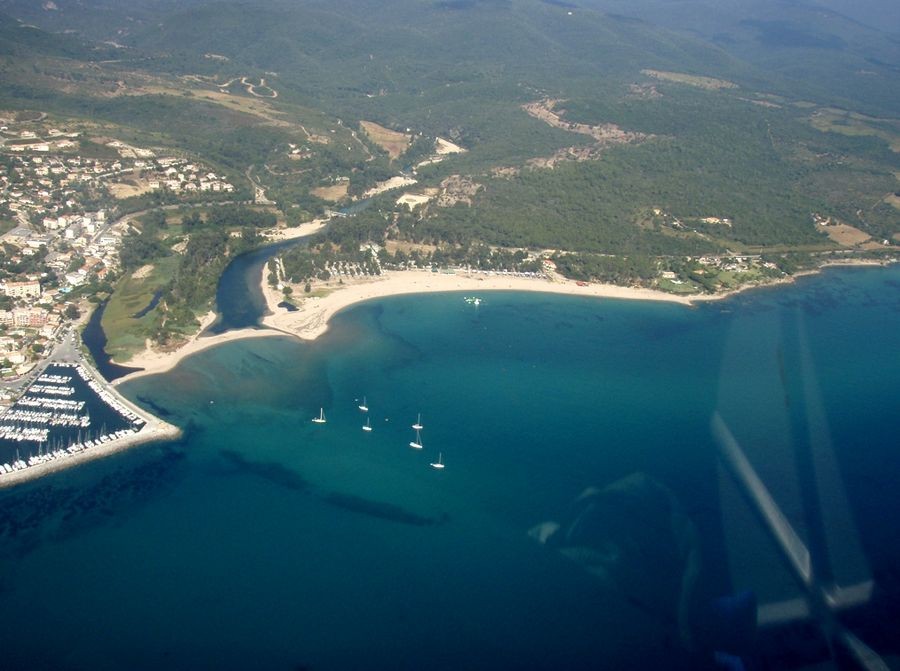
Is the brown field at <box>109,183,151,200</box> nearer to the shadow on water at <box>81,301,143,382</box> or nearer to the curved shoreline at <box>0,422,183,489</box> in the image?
the shadow on water at <box>81,301,143,382</box>

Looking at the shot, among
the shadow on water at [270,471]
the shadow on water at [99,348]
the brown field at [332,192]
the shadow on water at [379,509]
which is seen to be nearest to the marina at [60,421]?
the shadow on water at [99,348]

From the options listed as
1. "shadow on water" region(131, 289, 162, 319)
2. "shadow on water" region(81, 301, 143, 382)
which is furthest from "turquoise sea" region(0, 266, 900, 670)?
"shadow on water" region(131, 289, 162, 319)

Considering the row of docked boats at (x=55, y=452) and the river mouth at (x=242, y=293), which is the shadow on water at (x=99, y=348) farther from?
the row of docked boats at (x=55, y=452)

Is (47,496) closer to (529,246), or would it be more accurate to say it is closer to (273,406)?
(273,406)

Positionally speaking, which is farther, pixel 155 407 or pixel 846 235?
pixel 846 235

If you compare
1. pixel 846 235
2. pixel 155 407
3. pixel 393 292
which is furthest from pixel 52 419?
pixel 846 235

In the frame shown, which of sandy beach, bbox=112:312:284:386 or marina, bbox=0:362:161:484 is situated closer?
marina, bbox=0:362:161:484

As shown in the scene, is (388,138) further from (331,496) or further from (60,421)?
(331,496)
